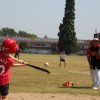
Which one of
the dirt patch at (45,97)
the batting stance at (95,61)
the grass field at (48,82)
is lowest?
the grass field at (48,82)

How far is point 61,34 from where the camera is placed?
102188 millimetres

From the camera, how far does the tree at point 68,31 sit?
101 m

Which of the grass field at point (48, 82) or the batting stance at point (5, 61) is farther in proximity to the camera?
the grass field at point (48, 82)

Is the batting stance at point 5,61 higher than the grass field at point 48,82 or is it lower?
higher

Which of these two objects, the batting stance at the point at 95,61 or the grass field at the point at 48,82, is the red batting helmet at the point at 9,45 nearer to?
the grass field at the point at 48,82

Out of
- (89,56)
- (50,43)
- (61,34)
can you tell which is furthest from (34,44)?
(89,56)

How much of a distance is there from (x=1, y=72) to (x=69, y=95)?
4219 millimetres

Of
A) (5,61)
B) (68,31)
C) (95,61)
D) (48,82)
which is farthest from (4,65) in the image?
(68,31)

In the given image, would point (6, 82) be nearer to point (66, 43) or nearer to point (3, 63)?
point (3, 63)

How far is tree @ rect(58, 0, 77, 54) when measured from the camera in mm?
101062

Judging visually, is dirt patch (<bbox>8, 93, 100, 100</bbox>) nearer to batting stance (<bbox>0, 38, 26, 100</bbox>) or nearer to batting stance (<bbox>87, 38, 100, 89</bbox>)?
batting stance (<bbox>87, 38, 100, 89</bbox>)

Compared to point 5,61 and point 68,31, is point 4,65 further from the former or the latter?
point 68,31

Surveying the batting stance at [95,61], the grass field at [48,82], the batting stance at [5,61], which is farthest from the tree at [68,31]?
the batting stance at [5,61]

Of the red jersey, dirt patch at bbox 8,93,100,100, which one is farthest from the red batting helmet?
dirt patch at bbox 8,93,100,100
